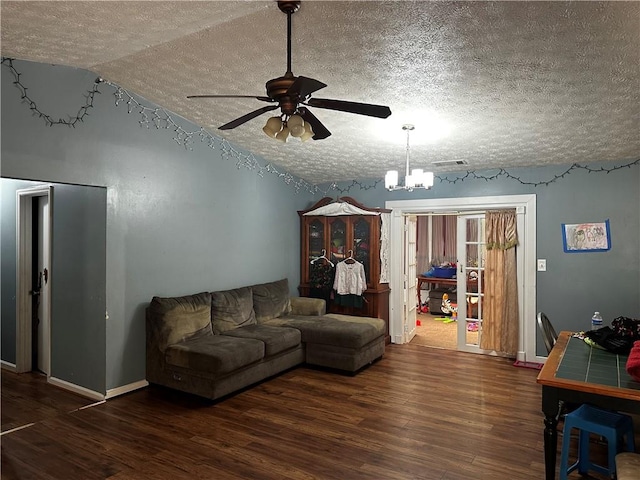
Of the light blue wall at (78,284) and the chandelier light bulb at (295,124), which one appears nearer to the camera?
the chandelier light bulb at (295,124)

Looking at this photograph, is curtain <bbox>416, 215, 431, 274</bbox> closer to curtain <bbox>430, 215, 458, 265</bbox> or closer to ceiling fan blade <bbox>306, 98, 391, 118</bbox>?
curtain <bbox>430, 215, 458, 265</bbox>

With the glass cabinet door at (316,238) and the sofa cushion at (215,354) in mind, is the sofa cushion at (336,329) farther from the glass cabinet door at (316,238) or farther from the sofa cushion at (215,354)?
the glass cabinet door at (316,238)

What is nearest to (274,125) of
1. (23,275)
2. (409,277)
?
(23,275)

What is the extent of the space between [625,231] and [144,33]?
4.87m

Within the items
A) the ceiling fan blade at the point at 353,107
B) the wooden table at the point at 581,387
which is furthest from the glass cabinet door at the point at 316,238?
the wooden table at the point at 581,387

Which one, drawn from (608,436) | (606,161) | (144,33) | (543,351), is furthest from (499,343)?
(144,33)

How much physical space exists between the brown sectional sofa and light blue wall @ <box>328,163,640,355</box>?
2.07 metres

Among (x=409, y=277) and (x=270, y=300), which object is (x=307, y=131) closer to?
(x=270, y=300)

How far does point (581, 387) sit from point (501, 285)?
3240mm

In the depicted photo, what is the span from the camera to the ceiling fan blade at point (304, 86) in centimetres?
203

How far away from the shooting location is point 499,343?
5230 mm

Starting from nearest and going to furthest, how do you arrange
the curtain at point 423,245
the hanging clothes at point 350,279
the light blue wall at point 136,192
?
the light blue wall at point 136,192 < the hanging clothes at point 350,279 < the curtain at point 423,245

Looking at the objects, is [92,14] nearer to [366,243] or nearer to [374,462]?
[374,462]

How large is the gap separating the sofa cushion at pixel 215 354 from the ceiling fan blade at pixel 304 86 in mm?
2393
